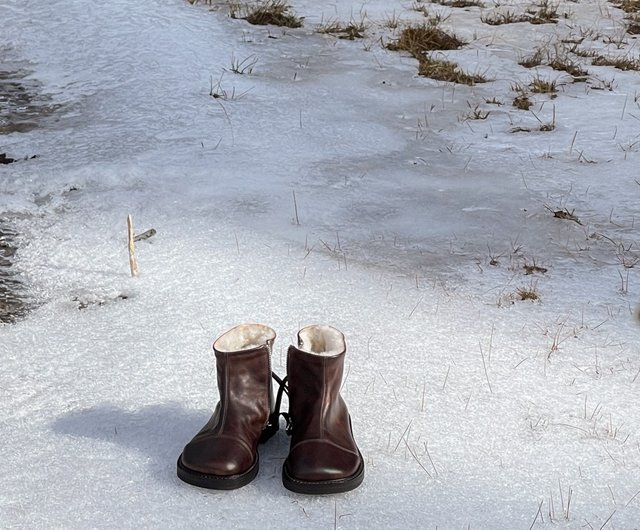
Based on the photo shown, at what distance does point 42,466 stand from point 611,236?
319 cm

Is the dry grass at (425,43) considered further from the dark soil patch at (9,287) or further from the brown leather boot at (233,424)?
the brown leather boot at (233,424)

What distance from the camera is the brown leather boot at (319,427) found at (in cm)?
246

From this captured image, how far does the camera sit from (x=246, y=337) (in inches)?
106

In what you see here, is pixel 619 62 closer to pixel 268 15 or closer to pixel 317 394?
pixel 268 15

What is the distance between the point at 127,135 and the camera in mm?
5730

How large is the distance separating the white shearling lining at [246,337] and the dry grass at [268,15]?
606cm

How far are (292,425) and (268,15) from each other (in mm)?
6328

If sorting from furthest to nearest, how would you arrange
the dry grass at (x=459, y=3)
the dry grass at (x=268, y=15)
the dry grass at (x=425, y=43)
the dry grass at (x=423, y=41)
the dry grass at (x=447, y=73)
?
the dry grass at (x=459, y=3) < the dry grass at (x=268, y=15) < the dry grass at (x=423, y=41) < the dry grass at (x=425, y=43) < the dry grass at (x=447, y=73)

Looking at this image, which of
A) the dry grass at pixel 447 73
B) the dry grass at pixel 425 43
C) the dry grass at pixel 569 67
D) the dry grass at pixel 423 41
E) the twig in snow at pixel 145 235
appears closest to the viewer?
the twig in snow at pixel 145 235

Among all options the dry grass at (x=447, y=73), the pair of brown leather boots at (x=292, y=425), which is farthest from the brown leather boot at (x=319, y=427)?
the dry grass at (x=447, y=73)

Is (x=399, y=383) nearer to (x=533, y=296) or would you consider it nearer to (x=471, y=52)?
(x=533, y=296)

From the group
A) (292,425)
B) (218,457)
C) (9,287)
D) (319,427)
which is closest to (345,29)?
(9,287)

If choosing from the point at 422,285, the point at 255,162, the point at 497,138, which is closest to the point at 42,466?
the point at 422,285

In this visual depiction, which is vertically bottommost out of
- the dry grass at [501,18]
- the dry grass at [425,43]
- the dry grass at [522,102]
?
the dry grass at [522,102]
